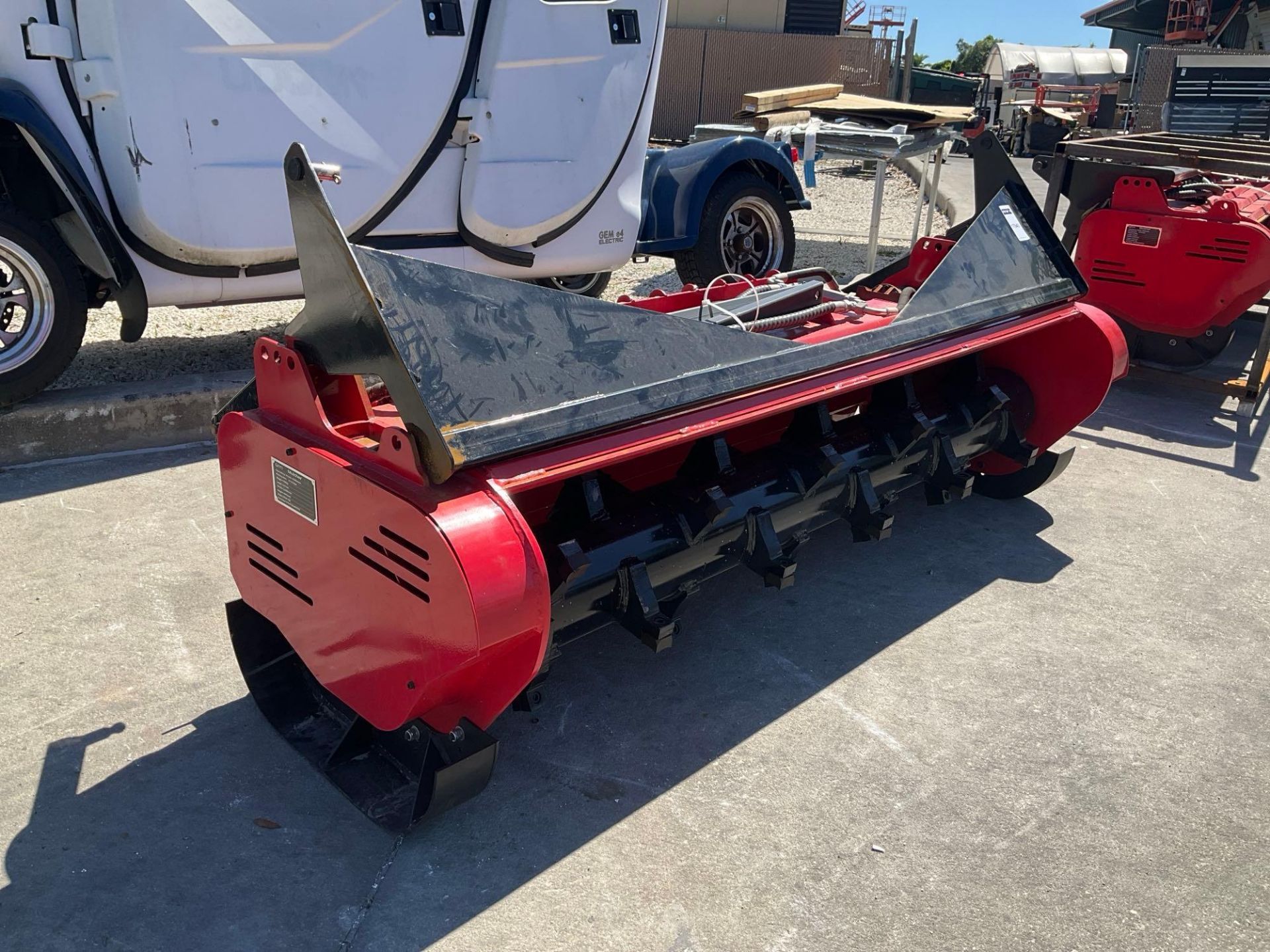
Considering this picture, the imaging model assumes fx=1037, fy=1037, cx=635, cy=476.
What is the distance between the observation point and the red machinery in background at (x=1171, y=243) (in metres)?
5.57

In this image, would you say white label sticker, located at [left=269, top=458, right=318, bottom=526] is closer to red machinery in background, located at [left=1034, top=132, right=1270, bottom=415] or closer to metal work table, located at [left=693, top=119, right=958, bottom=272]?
red machinery in background, located at [left=1034, top=132, right=1270, bottom=415]

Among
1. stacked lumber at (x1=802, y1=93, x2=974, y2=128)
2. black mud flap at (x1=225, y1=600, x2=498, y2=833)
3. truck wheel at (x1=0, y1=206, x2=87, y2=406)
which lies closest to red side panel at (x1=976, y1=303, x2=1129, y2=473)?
black mud flap at (x1=225, y1=600, x2=498, y2=833)

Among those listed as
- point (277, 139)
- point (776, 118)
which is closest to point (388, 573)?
point (277, 139)

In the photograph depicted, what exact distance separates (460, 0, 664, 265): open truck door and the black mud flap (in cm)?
297

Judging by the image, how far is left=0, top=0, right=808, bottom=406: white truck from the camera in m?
4.12

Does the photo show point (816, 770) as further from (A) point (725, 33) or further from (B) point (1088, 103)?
(B) point (1088, 103)

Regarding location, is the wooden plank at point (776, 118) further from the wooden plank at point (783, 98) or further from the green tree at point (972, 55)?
the green tree at point (972, 55)

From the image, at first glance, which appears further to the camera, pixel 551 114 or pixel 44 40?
pixel 551 114

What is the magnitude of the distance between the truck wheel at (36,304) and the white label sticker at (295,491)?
2.44 m

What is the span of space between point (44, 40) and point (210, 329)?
2.33 m

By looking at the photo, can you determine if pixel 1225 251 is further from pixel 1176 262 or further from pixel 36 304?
pixel 36 304

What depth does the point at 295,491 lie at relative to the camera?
2424 mm

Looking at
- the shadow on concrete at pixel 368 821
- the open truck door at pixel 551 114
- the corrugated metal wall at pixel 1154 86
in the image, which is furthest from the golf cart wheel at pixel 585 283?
the corrugated metal wall at pixel 1154 86

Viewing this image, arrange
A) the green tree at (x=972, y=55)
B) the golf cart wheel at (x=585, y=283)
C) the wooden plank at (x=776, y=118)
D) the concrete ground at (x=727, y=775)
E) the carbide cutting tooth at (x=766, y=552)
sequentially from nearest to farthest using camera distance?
1. the concrete ground at (x=727, y=775)
2. the carbide cutting tooth at (x=766, y=552)
3. the golf cart wheel at (x=585, y=283)
4. the wooden plank at (x=776, y=118)
5. the green tree at (x=972, y=55)
